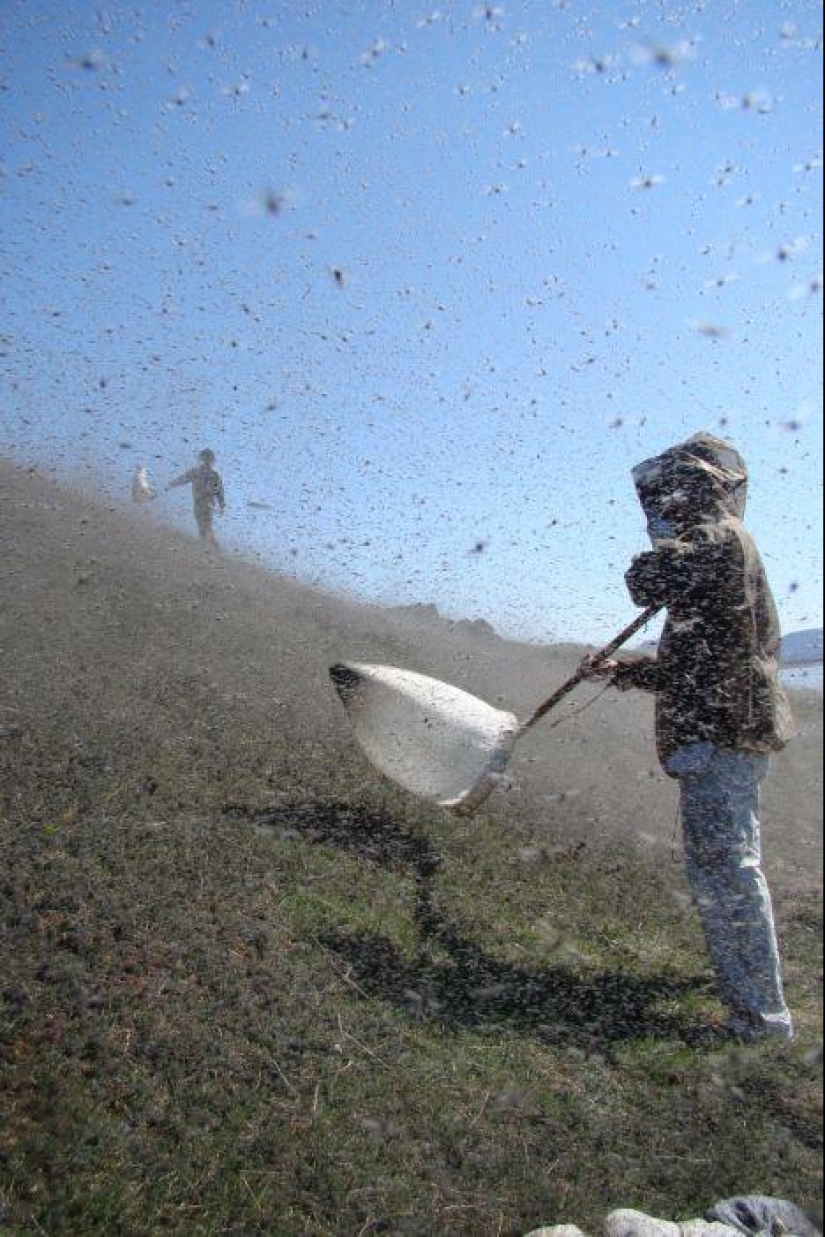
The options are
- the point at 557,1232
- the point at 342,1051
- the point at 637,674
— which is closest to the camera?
the point at 557,1232

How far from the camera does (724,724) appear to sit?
357 centimetres

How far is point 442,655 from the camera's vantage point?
9992mm

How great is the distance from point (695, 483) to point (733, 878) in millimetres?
1862

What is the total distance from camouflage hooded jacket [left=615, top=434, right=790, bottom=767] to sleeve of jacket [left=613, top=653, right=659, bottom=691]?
6.9 inches

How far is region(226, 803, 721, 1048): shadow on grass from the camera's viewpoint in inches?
132

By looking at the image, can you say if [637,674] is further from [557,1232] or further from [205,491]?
[205,491]

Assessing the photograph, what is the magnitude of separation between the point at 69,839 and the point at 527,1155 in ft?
8.02

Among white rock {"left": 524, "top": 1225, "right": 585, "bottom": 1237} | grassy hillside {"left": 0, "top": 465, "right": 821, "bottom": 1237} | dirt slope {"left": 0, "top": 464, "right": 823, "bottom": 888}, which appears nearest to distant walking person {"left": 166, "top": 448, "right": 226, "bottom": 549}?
dirt slope {"left": 0, "top": 464, "right": 823, "bottom": 888}

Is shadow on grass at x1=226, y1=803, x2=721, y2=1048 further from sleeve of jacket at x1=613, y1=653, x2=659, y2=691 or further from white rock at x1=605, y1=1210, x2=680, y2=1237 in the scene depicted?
sleeve of jacket at x1=613, y1=653, x2=659, y2=691

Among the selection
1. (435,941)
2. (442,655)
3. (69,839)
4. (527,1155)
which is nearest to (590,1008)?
(435,941)

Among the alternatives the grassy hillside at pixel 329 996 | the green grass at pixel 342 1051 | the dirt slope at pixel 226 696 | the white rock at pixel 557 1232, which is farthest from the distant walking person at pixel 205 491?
the white rock at pixel 557 1232

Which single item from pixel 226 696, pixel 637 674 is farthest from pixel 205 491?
pixel 637 674

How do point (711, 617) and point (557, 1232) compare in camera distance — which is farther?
point (711, 617)

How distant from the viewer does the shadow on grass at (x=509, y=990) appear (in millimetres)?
3352
